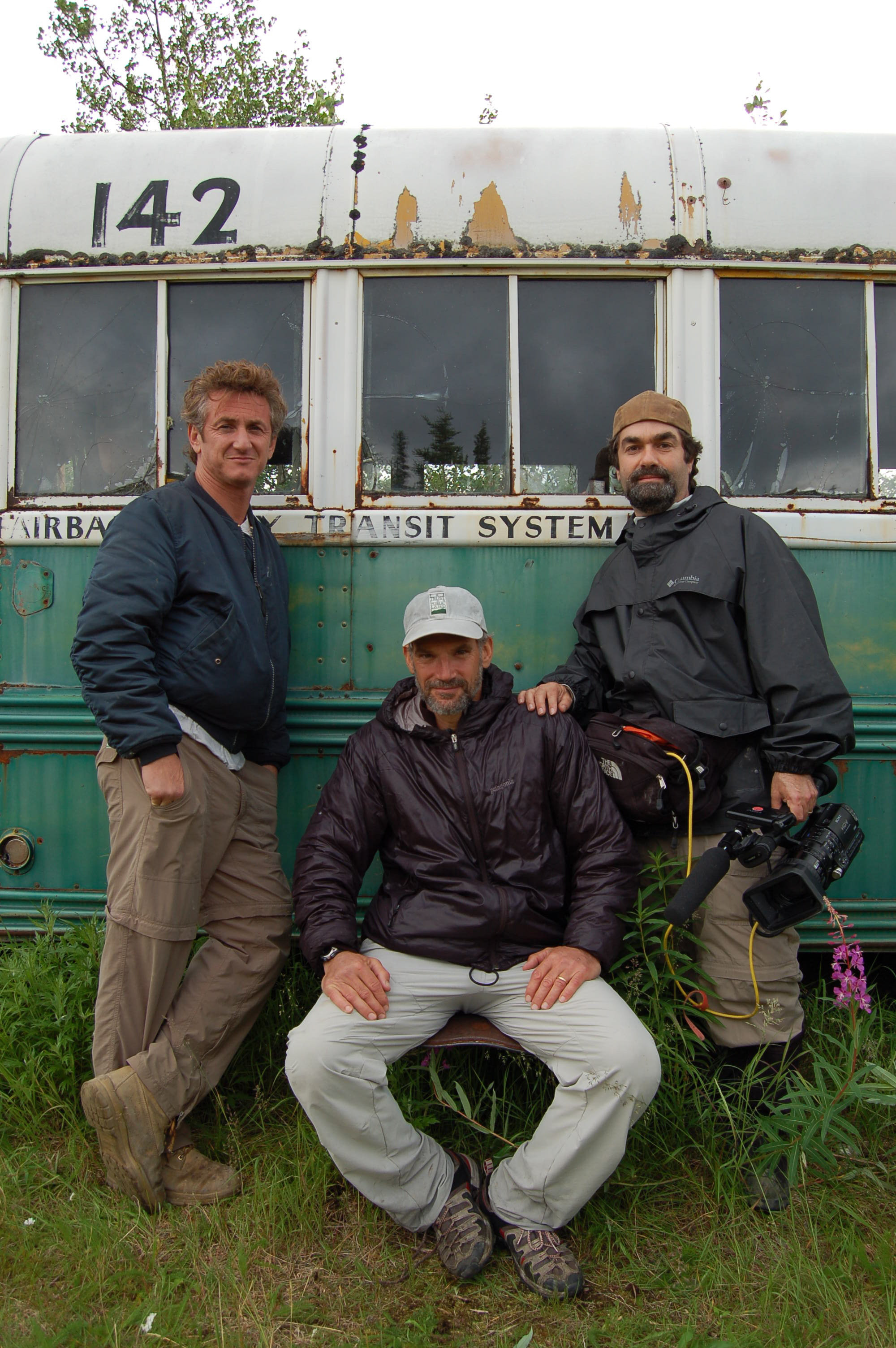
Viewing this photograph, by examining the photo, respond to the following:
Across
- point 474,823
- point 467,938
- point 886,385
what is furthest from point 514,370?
point 467,938

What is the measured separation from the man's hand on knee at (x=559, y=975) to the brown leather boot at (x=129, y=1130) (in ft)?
3.46

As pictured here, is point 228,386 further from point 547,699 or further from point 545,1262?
point 545,1262

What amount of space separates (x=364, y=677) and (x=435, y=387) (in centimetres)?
102

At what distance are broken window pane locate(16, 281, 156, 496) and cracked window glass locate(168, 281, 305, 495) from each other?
0.12m

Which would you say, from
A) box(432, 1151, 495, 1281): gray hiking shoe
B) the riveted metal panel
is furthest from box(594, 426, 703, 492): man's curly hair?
box(432, 1151, 495, 1281): gray hiking shoe

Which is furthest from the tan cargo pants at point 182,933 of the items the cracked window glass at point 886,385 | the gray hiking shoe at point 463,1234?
the cracked window glass at point 886,385

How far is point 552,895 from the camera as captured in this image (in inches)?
89.7

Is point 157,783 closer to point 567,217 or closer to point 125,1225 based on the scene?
point 125,1225

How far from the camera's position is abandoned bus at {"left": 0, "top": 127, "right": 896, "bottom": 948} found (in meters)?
2.80

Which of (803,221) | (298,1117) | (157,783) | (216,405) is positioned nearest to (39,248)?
(216,405)

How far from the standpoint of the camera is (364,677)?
2.83 metres

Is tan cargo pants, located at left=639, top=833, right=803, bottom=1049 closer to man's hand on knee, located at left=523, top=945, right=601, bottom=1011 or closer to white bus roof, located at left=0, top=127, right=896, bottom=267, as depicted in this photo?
man's hand on knee, located at left=523, top=945, right=601, bottom=1011

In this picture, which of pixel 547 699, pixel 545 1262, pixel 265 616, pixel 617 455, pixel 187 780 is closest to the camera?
pixel 545 1262

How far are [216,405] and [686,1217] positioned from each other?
2.57 metres
